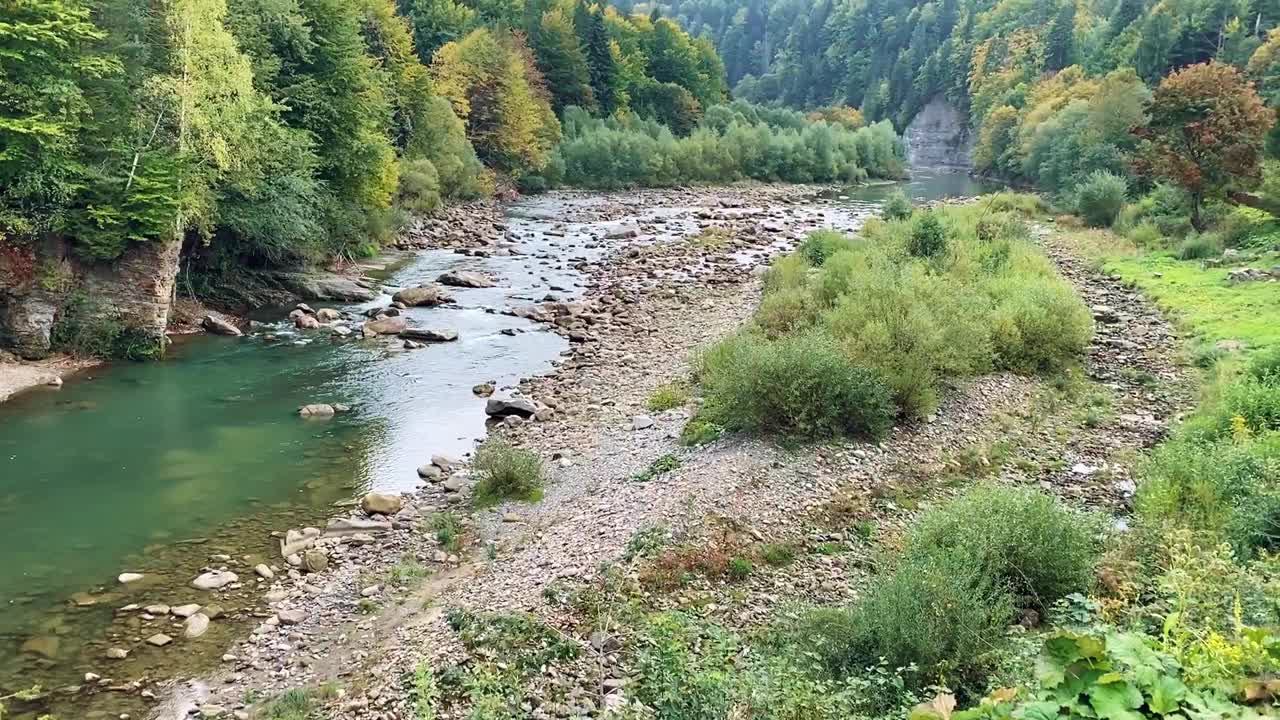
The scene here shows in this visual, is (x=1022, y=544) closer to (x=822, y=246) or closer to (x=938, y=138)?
(x=822, y=246)

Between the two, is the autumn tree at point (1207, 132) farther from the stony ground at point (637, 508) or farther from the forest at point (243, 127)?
the forest at point (243, 127)

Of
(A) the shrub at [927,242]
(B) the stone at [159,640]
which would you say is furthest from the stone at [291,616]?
(A) the shrub at [927,242]

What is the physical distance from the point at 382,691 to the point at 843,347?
1084 cm

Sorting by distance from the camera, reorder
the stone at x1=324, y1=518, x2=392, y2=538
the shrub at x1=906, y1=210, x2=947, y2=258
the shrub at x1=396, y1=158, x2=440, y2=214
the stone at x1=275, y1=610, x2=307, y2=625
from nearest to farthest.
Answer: the stone at x1=275, y1=610, x2=307, y2=625, the stone at x1=324, y1=518, x2=392, y2=538, the shrub at x1=906, y1=210, x2=947, y2=258, the shrub at x1=396, y1=158, x2=440, y2=214

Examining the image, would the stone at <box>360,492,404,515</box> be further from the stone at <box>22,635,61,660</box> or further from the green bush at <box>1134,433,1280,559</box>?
the green bush at <box>1134,433,1280,559</box>

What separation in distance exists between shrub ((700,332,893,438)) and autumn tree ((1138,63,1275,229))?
25.9m

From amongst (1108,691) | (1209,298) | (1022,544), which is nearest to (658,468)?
(1022,544)

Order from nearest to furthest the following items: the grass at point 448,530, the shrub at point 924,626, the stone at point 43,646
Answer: the shrub at point 924,626
the stone at point 43,646
the grass at point 448,530

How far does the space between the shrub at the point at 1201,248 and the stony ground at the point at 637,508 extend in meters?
10.1

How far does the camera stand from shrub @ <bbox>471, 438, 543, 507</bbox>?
1647 cm

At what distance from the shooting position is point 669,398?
20.6 metres

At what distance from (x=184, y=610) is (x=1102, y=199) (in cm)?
4440

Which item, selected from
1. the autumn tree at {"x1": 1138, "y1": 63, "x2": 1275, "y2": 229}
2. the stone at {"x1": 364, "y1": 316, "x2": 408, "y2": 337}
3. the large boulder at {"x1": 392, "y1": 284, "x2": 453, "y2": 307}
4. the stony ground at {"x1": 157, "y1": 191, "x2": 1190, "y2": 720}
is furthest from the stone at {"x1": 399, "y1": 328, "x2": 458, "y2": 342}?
the autumn tree at {"x1": 1138, "y1": 63, "x2": 1275, "y2": 229}

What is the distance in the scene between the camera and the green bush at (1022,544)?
9992mm
